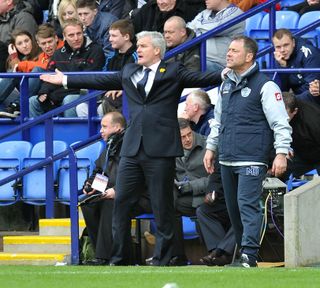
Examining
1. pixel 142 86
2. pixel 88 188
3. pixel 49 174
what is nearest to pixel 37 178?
pixel 49 174

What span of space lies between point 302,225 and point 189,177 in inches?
66.1

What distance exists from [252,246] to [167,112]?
1702mm

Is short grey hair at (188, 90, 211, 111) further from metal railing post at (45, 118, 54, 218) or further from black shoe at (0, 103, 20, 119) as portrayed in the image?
black shoe at (0, 103, 20, 119)

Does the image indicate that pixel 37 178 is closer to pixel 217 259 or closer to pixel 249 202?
pixel 217 259

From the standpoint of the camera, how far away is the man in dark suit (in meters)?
12.6

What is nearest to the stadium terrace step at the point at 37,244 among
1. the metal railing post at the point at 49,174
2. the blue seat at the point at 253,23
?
the metal railing post at the point at 49,174

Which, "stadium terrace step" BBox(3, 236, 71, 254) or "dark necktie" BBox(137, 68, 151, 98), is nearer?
"dark necktie" BBox(137, 68, 151, 98)

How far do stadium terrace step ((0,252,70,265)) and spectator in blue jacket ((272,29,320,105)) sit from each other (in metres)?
3.05

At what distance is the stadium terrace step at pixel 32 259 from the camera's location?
14.1 m

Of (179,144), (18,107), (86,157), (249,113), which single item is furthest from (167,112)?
(18,107)

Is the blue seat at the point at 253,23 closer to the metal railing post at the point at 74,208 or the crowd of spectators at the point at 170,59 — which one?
the crowd of spectators at the point at 170,59

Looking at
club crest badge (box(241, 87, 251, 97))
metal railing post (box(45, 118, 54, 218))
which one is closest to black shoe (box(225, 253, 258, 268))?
club crest badge (box(241, 87, 251, 97))

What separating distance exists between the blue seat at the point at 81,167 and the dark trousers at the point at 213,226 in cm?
220

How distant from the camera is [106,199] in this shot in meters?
13.6
